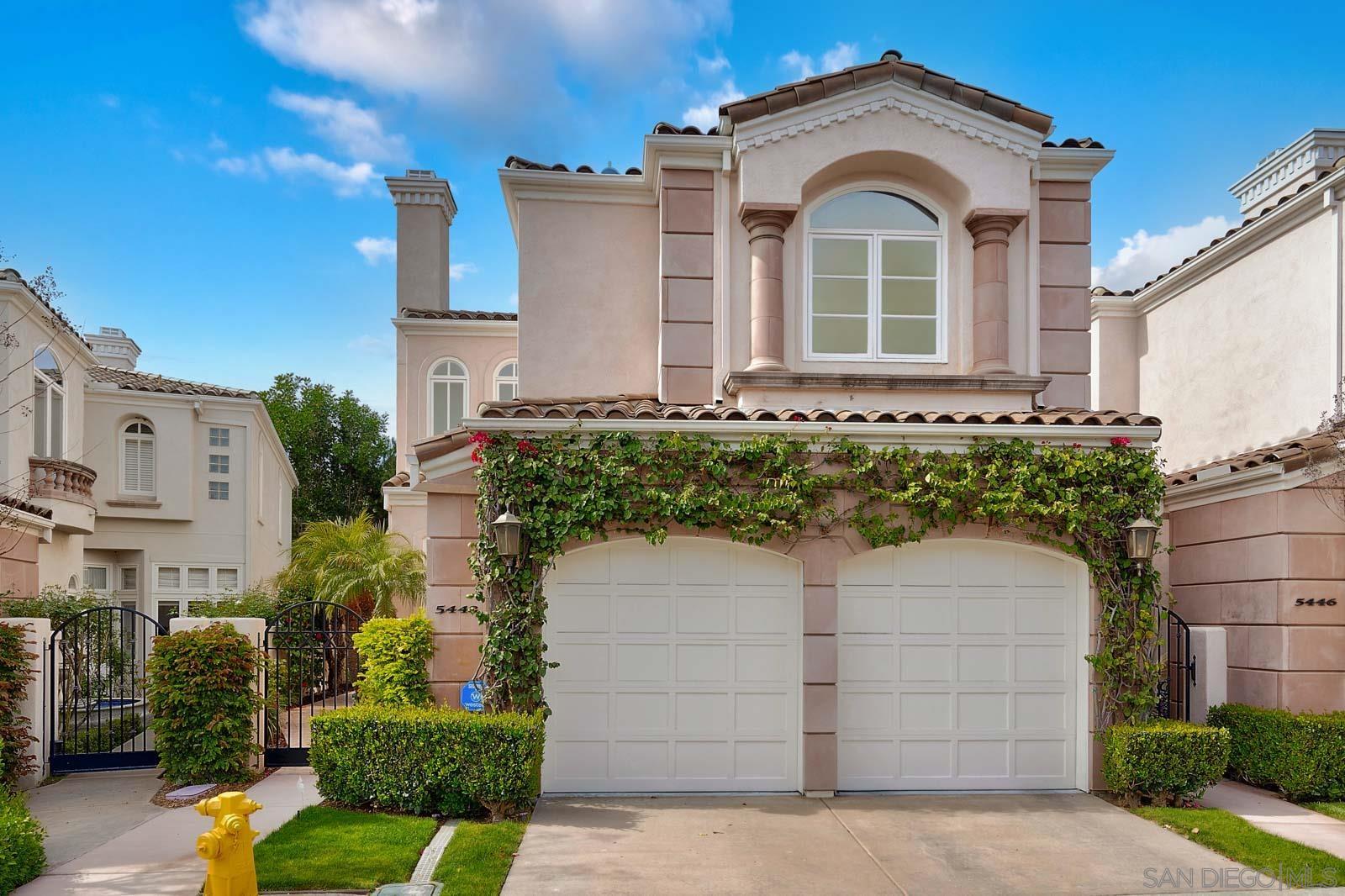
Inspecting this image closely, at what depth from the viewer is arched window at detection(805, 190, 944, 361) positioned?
428 inches

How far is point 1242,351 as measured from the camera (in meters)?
13.5

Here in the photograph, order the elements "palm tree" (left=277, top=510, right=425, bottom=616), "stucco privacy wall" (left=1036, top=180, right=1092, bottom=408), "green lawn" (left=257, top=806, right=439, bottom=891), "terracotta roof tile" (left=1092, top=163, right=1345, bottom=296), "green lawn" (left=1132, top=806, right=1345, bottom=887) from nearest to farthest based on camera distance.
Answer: "green lawn" (left=257, top=806, right=439, bottom=891)
"green lawn" (left=1132, top=806, right=1345, bottom=887)
"stucco privacy wall" (left=1036, top=180, right=1092, bottom=408)
"terracotta roof tile" (left=1092, top=163, right=1345, bottom=296)
"palm tree" (left=277, top=510, right=425, bottom=616)

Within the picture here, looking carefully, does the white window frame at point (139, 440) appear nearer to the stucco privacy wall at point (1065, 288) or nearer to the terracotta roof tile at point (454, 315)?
the terracotta roof tile at point (454, 315)

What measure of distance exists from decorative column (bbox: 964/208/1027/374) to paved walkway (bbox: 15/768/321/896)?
8.65 metres

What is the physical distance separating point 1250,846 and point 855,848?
10.5 ft

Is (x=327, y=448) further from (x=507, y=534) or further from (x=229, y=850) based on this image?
(x=229, y=850)

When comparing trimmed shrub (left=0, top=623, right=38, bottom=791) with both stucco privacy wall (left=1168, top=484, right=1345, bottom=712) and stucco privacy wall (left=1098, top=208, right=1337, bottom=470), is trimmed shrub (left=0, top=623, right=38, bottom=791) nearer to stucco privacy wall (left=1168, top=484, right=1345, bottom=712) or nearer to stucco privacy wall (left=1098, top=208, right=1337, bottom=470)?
stucco privacy wall (left=1168, top=484, right=1345, bottom=712)

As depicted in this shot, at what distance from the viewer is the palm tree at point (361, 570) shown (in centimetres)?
1628

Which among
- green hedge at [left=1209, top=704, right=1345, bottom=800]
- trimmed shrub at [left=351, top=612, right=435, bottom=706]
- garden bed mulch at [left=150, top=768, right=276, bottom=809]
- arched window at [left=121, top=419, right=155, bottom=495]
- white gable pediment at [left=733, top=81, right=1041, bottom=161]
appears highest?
white gable pediment at [left=733, top=81, right=1041, bottom=161]

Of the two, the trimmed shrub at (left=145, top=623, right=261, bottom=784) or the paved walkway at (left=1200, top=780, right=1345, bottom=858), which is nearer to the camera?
the paved walkway at (left=1200, top=780, right=1345, bottom=858)

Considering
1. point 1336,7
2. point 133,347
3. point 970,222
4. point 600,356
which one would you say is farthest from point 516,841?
point 133,347

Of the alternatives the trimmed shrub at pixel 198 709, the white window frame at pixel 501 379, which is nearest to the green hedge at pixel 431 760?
the trimmed shrub at pixel 198 709

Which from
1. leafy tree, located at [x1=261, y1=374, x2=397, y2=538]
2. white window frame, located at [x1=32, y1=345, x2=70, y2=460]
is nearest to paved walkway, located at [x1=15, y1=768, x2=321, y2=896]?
white window frame, located at [x1=32, y1=345, x2=70, y2=460]

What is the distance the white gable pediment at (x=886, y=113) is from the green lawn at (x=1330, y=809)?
7564 millimetres
